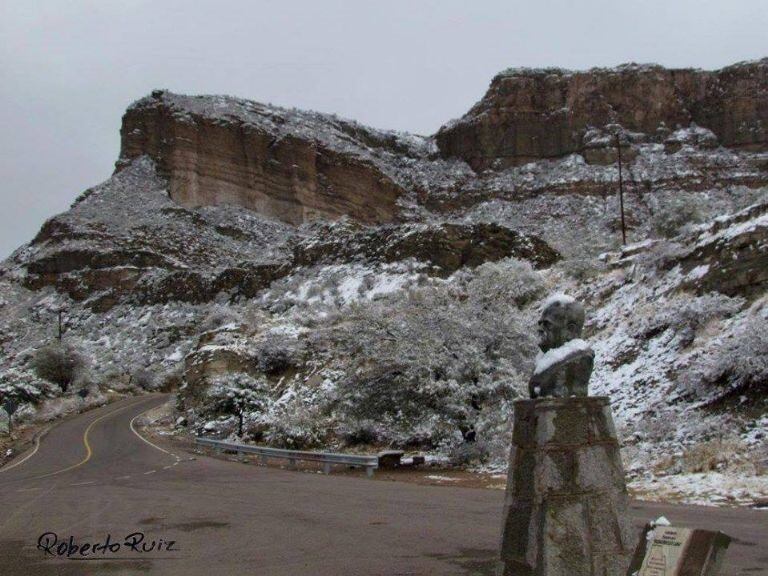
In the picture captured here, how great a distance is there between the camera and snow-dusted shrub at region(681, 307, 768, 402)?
1549 centimetres

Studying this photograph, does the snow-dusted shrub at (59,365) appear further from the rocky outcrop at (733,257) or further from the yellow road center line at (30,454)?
the rocky outcrop at (733,257)

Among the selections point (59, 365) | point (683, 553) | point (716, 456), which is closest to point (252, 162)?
point (59, 365)

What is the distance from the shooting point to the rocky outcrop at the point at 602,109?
110 metres

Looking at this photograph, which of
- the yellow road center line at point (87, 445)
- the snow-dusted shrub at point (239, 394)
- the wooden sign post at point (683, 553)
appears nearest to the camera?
the wooden sign post at point (683, 553)

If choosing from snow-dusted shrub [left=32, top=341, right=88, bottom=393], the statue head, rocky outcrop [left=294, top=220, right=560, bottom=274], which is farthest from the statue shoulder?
snow-dusted shrub [left=32, top=341, right=88, bottom=393]

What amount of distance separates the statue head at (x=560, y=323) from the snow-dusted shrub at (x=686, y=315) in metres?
14.6

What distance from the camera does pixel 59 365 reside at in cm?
5638

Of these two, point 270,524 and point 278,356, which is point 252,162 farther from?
point 270,524

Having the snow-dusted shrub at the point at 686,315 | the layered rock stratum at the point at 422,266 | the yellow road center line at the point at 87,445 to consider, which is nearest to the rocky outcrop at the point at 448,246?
the layered rock stratum at the point at 422,266

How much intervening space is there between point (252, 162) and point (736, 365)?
10662 centimetres

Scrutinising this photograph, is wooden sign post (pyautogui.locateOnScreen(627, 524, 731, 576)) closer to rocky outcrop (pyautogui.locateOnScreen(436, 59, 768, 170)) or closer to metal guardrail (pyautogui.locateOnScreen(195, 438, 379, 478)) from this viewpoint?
metal guardrail (pyautogui.locateOnScreen(195, 438, 379, 478))

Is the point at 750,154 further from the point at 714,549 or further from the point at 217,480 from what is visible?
the point at 714,549

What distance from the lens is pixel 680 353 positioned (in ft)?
62.1

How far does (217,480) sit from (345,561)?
10.4m
